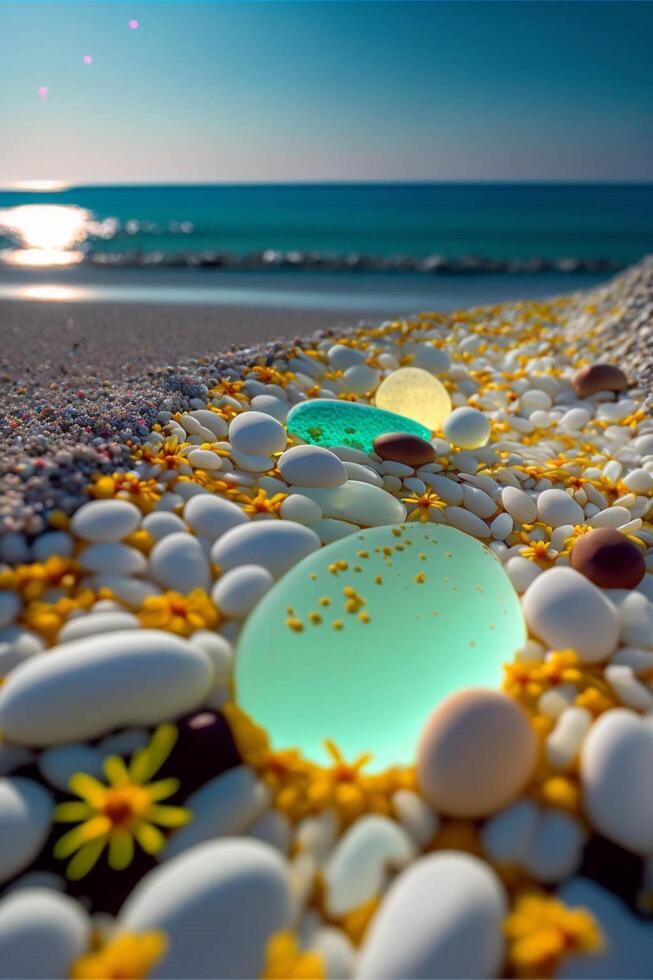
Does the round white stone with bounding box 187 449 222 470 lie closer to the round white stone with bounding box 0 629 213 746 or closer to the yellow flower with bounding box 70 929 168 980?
the round white stone with bounding box 0 629 213 746

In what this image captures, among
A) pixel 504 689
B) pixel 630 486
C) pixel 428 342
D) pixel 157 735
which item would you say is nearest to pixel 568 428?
pixel 630 486

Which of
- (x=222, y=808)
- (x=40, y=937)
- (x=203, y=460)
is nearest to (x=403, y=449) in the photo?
(x=203, y=460)

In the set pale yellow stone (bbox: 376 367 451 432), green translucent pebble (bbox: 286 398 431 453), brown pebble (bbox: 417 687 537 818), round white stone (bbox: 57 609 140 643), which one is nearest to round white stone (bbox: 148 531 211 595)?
round white stone (bbox: 57 609 140 643)

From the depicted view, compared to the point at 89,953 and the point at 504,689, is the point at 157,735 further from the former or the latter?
the point at 504,689

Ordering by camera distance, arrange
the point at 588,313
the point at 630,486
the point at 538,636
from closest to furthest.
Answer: the point at 538,636 → the point at 630,486 → the point at 588,313

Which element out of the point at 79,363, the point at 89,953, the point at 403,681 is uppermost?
the point at 79,363

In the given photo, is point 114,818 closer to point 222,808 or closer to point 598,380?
point 222,808
